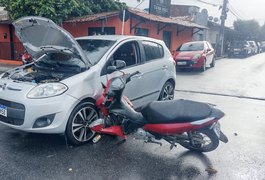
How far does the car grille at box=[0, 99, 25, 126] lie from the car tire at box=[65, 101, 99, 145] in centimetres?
66

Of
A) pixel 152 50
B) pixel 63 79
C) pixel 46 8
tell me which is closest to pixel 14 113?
pixel 63 79

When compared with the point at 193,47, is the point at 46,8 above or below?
above

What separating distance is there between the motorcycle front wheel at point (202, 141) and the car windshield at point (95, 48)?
198 cm

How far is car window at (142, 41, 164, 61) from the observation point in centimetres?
545

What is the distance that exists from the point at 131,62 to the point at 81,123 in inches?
64.0

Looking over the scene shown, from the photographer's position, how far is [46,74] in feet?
14.0

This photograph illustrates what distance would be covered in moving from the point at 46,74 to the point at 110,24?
9.64 metres

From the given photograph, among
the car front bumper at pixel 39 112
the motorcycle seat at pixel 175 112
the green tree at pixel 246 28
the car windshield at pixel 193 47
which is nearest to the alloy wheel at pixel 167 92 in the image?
the motorcycle seat at pixel 175 112

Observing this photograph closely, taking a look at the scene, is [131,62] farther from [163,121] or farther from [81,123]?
[163,121]

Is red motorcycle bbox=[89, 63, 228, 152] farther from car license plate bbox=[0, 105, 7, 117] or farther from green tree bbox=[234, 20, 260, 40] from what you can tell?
green tree bbox=[234, 20, 260, 40]

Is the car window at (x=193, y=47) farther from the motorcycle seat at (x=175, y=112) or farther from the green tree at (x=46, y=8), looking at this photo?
the motorcycle seat at (x=175, y=112)

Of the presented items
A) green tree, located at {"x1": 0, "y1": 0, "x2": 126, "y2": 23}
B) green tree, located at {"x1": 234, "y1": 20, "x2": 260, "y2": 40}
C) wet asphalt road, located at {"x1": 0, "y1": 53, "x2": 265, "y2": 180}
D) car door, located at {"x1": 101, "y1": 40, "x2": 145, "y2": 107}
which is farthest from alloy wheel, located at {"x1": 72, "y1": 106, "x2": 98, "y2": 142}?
green tree, located at {"x1": 234, "y1": 20, "x2": 260, "y2": 40}

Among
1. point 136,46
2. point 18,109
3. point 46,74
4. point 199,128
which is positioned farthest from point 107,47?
point 199,128

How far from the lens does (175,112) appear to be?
3510 mm
